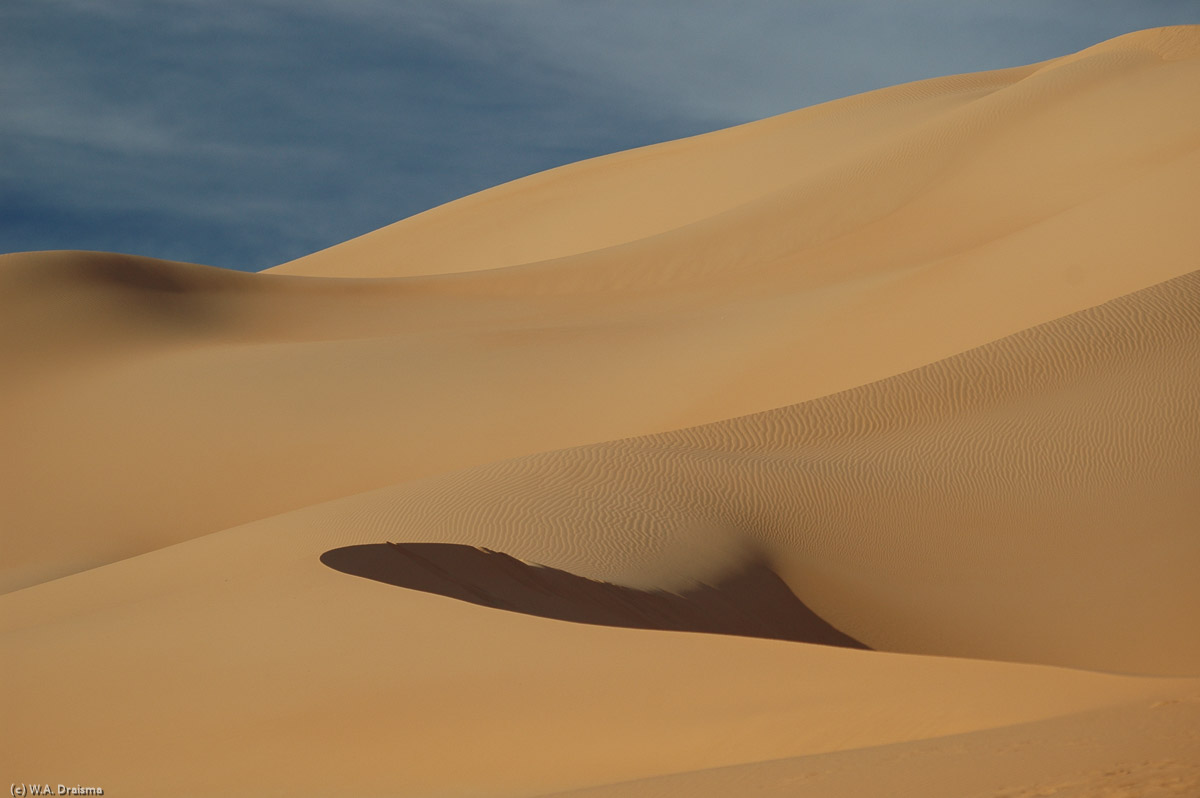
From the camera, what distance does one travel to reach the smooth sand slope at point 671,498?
15.9ft

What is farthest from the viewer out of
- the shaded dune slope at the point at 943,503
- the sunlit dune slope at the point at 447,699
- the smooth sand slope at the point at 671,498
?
the shaded dune slope at the point at 943,503

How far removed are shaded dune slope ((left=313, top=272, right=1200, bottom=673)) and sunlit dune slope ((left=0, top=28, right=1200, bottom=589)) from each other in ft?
8.55

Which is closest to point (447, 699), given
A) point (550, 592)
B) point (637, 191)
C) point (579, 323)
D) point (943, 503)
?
point (550, 592)

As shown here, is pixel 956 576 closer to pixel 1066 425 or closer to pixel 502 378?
pixel 1066 425

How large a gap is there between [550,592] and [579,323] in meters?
12.9

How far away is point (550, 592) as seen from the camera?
25.7 feet

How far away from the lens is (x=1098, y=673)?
4.59 m

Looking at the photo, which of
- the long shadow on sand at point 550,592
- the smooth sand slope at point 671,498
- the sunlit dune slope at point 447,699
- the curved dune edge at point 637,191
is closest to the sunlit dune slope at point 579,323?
the smooth sand slope at point 671,498

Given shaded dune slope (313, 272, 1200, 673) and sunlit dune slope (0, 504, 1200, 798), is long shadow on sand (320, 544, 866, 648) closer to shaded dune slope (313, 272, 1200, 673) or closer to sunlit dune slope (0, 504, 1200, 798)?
shaded dune slope (313, 272, 1200, 673)

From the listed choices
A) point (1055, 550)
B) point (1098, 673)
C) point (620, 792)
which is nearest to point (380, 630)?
point (620, 792)

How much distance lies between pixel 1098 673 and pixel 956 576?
5.27m

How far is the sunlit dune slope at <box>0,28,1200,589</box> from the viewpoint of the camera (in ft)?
50.5

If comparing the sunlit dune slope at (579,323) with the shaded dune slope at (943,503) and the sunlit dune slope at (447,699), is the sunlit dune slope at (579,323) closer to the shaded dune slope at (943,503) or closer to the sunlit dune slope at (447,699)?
the shaded dune slope at (943,503)

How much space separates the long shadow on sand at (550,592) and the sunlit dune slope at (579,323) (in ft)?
20.3
